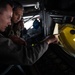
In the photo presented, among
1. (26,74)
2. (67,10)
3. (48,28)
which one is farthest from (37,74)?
(67,10)

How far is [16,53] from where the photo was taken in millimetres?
1070

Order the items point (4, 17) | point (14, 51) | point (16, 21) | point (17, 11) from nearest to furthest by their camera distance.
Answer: point (14, 51), point (4, 17), point (17, 11), point (16, 21)

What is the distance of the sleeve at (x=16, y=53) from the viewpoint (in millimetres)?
1057

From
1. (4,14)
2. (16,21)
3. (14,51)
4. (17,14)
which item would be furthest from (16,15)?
(14,51)

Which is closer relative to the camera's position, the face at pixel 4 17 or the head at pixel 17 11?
the face at pixel 4 17

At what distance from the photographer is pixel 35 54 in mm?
1135

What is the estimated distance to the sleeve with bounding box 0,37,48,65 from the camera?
1057 mm

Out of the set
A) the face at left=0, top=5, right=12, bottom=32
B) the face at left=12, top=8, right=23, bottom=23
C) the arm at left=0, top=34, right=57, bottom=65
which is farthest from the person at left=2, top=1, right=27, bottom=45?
the arm at left=0, top=34, right=57, bottom=65

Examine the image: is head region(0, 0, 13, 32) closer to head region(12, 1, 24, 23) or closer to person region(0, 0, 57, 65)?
person region(0, 0, 57, 65)

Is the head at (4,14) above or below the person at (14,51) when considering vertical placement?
above

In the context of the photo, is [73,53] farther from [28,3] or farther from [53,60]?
[28,3]

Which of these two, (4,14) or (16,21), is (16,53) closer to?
(4,14)

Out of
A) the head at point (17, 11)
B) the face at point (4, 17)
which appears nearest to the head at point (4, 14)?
the face at point (4, 17)

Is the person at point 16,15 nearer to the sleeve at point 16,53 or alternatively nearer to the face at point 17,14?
the face at point 17,14
